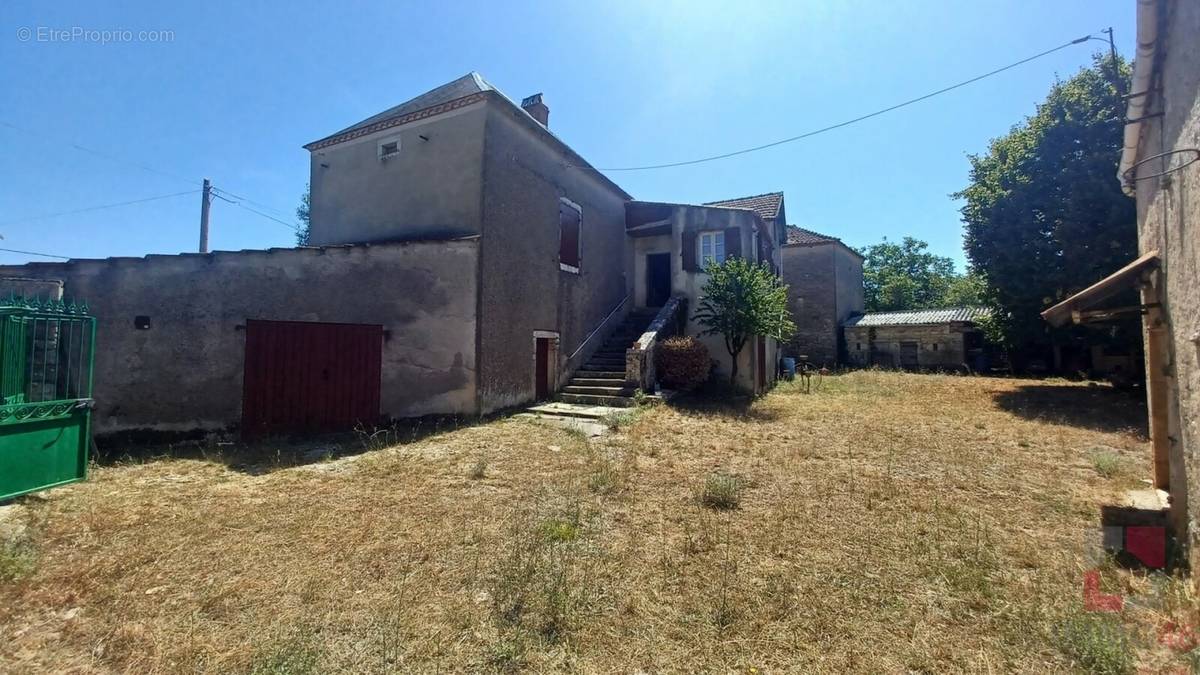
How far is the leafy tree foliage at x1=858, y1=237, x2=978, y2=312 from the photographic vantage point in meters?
37.9

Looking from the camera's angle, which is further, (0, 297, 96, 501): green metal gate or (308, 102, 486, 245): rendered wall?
(308, 102, 486, 245): rendered wall

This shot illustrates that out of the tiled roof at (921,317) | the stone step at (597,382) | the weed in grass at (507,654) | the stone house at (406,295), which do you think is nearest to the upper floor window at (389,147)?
the stone house at (406,295)

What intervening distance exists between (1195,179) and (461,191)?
1034 centimetres

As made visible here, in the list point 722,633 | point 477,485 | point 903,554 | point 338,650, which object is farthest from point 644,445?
point 338,650

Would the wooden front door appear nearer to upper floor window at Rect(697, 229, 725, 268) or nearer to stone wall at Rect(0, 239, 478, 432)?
stone wall at Rect(0, 239, 478, 432)

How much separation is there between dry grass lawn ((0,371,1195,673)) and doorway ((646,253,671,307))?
9.91 m

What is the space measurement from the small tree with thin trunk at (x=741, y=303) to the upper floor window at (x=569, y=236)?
3678 mm

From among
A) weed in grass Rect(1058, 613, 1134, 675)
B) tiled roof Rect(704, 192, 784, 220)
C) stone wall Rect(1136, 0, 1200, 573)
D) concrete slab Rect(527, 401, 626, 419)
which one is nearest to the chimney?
tiled roof Rect(704, 192, 784, 220)

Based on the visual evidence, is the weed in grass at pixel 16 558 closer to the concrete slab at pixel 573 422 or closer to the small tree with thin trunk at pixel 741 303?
the concrete slab at pixel 573 422

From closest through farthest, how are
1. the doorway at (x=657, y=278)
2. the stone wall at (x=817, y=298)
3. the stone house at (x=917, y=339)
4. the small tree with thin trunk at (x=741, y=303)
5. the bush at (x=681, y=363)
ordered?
the bush at (x=681, y=363)
the small tree with thin trunk at (x=741, y=303)
the doorway at (x=657, y=278)
the stone house at (x=917, y=339)
the stone wall at (x=817, y=298)

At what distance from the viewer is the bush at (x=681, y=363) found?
41.7 ft

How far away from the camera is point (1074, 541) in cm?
439

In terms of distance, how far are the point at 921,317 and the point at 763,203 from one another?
1378 cm

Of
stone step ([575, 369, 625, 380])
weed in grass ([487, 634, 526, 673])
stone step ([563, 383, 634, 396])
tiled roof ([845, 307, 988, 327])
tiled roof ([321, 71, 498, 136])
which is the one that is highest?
tiled roof ([321, 71, 498, 136])
